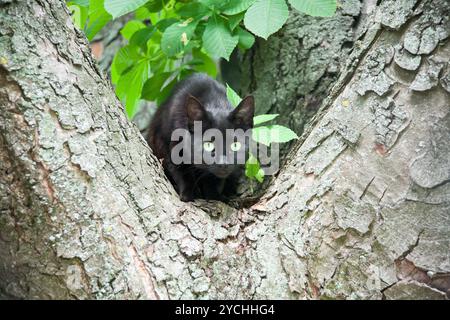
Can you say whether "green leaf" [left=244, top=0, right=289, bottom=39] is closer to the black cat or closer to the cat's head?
the black cat

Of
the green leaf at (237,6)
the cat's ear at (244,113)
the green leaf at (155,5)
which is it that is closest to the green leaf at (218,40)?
the green leaf at (237,6)

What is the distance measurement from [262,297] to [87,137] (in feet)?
2.67

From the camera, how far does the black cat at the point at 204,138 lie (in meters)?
2.63

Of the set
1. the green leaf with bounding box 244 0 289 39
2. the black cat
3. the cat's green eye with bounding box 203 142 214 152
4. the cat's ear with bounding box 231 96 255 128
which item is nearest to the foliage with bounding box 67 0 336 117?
the green leaf with bounding box 244 0 289 39

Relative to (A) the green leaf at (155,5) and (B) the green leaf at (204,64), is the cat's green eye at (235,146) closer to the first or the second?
(B) the green leaf at (204,64)

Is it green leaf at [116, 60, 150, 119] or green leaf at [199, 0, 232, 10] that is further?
green leaf at [116, 60, 150, 119]

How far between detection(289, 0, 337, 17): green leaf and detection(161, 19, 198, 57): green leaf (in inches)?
21.9

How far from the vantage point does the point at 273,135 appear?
2172mm

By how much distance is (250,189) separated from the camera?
293 centimetres

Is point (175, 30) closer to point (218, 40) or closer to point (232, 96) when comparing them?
point (218, 40)

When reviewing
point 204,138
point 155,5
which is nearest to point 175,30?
point 155,5

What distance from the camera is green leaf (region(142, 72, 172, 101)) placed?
2.76m

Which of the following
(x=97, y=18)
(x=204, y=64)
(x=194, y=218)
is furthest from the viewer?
(x=204, y=64)

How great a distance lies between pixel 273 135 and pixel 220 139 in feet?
1.89
